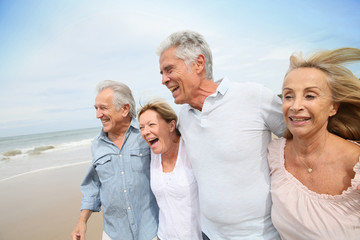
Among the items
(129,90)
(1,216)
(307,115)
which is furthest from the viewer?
(1,216)

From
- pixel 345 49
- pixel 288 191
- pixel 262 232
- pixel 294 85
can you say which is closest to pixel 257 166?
pixel 288 191

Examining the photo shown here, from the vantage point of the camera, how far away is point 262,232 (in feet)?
6.13

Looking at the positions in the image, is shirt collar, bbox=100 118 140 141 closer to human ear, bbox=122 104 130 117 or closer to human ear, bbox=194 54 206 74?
human ear, bbox=122 104 130 117

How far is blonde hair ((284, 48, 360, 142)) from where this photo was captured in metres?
1.54

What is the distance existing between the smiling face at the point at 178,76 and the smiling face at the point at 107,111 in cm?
83

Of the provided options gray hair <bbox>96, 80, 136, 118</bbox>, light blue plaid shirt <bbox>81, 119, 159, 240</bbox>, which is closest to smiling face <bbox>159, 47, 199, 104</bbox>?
gray hair <bbox>96, 80, 136, 118</bbox>

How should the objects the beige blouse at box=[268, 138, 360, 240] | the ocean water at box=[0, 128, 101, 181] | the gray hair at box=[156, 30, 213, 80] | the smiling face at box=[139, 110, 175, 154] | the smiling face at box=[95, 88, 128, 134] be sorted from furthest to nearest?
the ocean water at box=[0, 128, 101, 181]
the smiling face at box=[95, 88, 128, 134]
the smiling face at box=[139, 110, 175, 154]
the gray hair at box=[156, 30, 213, 80]
the beige blouse at box=[268, 138, 360, 240]

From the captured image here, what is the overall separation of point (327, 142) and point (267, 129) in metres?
0.48

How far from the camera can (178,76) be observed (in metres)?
2.15

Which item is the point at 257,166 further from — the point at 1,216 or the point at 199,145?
the point at 1,216

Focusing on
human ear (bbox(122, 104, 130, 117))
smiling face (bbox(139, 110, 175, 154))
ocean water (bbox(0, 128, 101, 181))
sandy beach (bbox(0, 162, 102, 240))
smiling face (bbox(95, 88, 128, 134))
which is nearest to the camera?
smiling face (bbox(139, 110, 175, 154))

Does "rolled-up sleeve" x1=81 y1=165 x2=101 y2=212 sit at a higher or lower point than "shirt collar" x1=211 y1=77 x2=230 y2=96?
lower

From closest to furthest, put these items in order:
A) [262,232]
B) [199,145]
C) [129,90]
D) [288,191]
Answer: [288,191] < [262,232] < [199,145] < [129,90]

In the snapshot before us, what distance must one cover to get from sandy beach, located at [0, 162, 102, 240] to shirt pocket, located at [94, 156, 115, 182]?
10.2 feet
